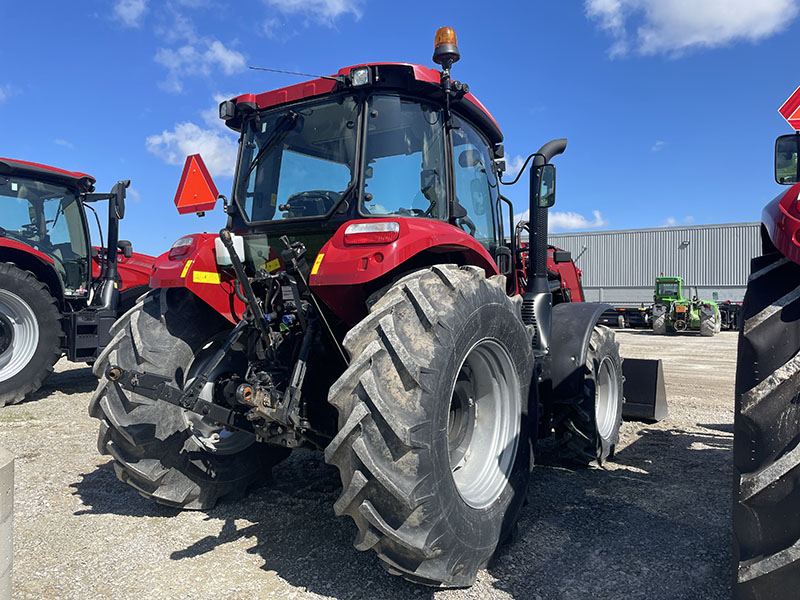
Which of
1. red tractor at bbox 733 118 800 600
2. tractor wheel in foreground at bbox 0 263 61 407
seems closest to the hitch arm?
red tractor at bbox 733 118 800 600

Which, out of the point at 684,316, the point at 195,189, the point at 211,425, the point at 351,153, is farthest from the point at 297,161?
the point at 684,316

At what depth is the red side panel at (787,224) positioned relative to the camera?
185cm

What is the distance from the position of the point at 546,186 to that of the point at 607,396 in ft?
6.29

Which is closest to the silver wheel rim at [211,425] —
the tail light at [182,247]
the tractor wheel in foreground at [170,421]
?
the tractor wheel in foreground at [170,421]

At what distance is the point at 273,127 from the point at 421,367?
6.19 ft

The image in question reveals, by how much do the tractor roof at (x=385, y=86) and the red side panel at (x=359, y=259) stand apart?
0.79 meters

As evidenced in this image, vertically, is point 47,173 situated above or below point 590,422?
above

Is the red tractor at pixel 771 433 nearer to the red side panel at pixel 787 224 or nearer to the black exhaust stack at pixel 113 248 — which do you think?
the red side panel at pixel 787 224

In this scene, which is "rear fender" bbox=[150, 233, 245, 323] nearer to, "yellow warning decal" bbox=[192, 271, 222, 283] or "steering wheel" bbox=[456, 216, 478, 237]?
"yellow warning decal" bbox=[192, 271, 222, 283]

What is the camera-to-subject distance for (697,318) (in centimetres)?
1888

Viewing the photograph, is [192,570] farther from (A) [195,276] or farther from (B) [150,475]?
(A) [195,276]

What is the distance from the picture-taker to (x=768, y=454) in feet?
5.66

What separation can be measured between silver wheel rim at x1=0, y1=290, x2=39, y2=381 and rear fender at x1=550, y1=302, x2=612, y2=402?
19.1 ft

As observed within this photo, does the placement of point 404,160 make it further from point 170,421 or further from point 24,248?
point 24,248
